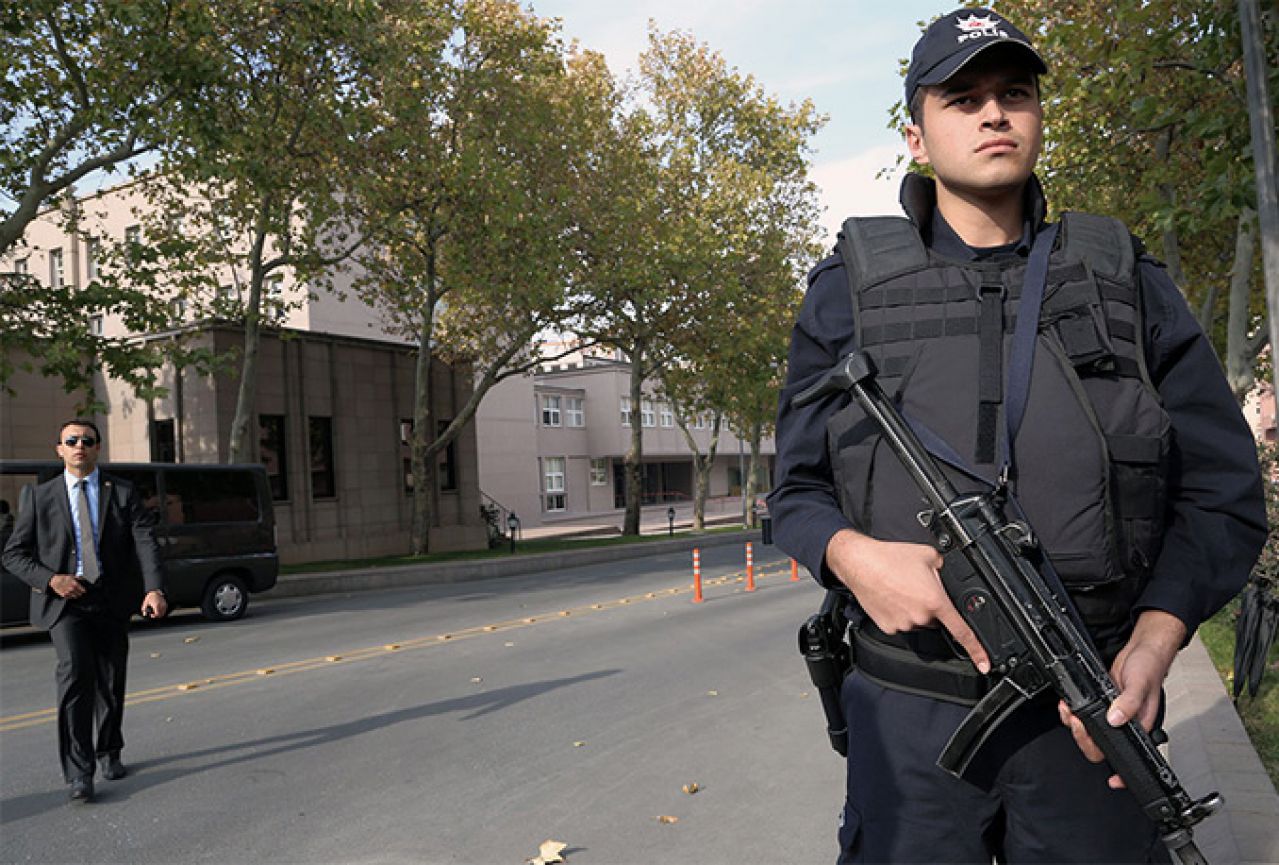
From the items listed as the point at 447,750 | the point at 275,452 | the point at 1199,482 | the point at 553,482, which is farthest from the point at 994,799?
the point at 553,482

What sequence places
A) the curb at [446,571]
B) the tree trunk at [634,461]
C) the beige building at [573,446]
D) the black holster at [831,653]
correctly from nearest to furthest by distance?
the black holster at [831,653], the curb at [446,571], the tree trunk at [634,461], the beige building at [573,446]

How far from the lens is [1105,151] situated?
→ 12.7 meters

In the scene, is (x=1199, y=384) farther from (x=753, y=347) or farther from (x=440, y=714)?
(x=753, y=347)

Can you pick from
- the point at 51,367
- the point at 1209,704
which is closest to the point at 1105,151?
the point at 1209,704

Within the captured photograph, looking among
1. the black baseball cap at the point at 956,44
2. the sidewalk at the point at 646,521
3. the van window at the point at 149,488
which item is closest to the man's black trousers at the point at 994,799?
the black baseball cap at the point at 956,44

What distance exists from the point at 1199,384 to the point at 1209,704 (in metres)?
4.66

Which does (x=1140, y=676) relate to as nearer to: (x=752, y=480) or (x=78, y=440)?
(x=78, y=440)

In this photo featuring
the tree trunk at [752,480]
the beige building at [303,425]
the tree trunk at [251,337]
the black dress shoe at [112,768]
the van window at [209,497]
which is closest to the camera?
the black dress shoe at [112,768]

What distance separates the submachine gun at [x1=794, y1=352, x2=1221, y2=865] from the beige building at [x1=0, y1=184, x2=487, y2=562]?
19.4m

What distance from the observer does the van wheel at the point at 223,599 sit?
13352 mm

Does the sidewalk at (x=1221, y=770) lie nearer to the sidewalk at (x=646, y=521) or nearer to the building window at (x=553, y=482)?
the sidewalk at (x=646, y=521)

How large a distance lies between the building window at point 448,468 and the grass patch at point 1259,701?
21.9 metres

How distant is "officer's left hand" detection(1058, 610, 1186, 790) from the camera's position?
5.13 feet

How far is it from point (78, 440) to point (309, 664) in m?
4.08
